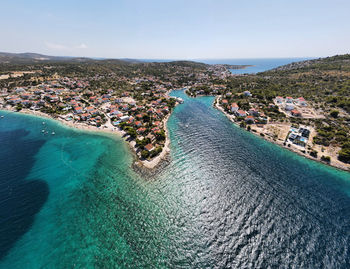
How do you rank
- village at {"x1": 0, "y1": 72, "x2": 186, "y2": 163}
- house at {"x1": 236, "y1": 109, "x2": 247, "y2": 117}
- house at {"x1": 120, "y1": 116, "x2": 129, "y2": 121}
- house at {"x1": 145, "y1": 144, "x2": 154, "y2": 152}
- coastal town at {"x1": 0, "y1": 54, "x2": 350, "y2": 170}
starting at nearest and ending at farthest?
1. house at {"x1": 145, "y1": 144, "x2": 154, "y2": 152}
2. coastal town at {"x1": 0, "y1": 54, "x2": 350, "y2": 170}
3. village at {"x1": 0, "y1": 72, "x2": 186, "y2": 163}
4. house at {"x1": 120, "y1": 116, "x2": 129, "y2": 121}
5. house at {"x1": 236, "y1": 109, "x2": 247, "y2": 117}

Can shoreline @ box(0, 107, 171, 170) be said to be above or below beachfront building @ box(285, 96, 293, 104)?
below

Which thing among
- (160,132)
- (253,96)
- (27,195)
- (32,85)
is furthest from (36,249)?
(32,85)

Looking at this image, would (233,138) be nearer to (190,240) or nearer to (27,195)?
(190,240)

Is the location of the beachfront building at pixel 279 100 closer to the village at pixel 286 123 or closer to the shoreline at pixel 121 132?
the village at pixel 286 123

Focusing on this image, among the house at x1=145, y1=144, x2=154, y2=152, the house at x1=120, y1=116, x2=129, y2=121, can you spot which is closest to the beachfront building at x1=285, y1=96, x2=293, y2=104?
the house at x1=145, y1=144, x2=154, y2=152

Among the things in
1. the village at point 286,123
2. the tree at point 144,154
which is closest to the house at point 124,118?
the tree at point 144,154

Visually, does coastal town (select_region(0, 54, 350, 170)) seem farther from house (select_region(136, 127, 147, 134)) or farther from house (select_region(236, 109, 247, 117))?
house (select_region(136, 127, 147, 134))

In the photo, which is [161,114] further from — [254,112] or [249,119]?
[254,112]
